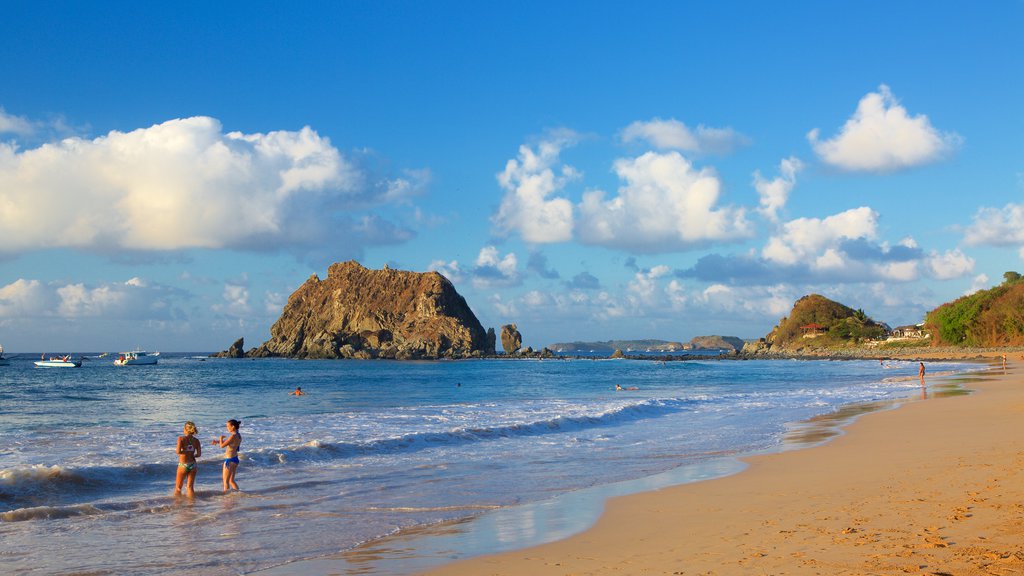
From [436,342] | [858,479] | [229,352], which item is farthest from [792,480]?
[229,352]

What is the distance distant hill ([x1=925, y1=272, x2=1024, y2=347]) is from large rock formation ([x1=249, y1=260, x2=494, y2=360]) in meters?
87.6

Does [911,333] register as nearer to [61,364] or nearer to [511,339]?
[511,339]

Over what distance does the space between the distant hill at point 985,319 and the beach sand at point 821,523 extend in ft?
327

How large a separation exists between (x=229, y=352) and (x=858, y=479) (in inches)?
6643

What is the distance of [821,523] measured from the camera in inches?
340

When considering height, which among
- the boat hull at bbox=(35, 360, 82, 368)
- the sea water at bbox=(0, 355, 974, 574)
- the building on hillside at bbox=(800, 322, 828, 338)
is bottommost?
the sea water at bbox=(0, 355, 974, 574)

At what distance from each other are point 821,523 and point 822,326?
16336 cm

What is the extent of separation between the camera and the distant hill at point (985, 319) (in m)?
98.2

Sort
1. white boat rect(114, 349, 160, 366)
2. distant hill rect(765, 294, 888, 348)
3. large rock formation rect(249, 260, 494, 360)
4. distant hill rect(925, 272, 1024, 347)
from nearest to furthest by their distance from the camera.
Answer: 1. distant hill rect(925, 272, 1024, 347)
2. white boat rect(114, 349, 160, 366)
3. distant hill rect(765, 294, 888, 348)
4. large rock formation rect(249, 260, 494, 360)

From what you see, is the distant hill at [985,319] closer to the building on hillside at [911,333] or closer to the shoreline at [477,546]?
the building on hillside at [911,333]

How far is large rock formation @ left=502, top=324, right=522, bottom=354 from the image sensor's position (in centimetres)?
17712

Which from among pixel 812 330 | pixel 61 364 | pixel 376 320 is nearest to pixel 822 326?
pixel 812 330

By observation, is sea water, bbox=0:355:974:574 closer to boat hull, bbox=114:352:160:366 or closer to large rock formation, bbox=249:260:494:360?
boat hull, bbox=114:352:160:366

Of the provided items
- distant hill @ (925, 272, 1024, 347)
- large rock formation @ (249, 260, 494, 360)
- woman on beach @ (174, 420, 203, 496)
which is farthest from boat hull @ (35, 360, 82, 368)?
distant hill @ (925, 272, 1024, 347)
